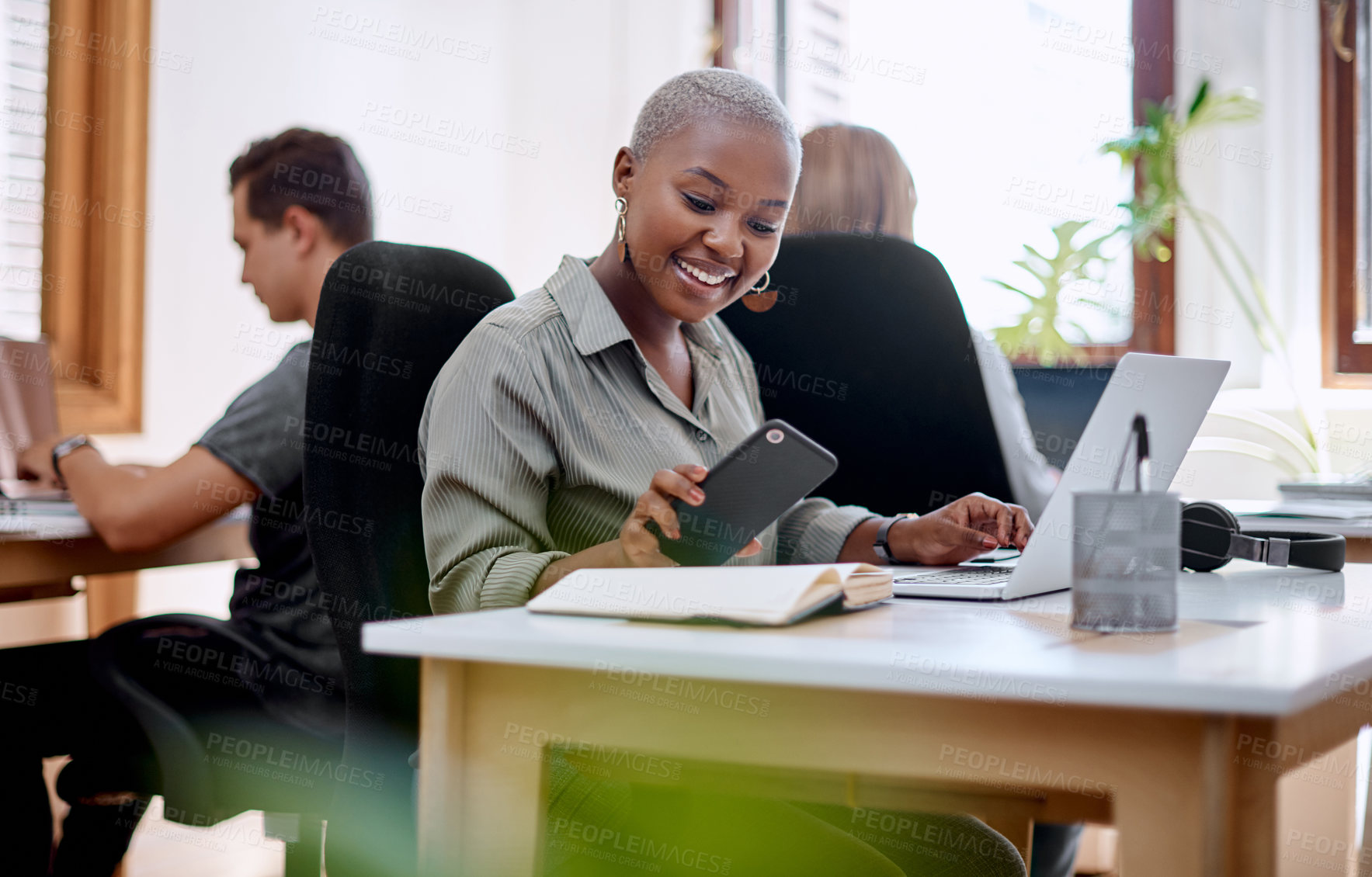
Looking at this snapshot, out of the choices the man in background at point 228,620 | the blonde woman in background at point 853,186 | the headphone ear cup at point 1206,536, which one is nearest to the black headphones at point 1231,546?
the headphone ear cup at point 1206,536

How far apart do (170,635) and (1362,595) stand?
1.34 m

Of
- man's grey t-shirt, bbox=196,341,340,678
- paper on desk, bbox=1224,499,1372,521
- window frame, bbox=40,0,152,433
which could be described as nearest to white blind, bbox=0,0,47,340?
→ window frame, bbox=40,0,152,433

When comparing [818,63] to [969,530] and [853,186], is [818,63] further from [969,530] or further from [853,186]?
[969,530]

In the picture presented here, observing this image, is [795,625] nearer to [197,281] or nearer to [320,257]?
[320,257]

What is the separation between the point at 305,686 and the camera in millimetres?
1468

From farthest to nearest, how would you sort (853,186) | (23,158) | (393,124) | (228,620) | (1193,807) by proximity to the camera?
(393,124)
(23,158)
(853,186)
(228,620)
(1193,807)

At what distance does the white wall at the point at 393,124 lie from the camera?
2895 millimetres

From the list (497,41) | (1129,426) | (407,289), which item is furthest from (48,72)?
(1129,426)

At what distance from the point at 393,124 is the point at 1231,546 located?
124 inches

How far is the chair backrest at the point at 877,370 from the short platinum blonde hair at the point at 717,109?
47cm

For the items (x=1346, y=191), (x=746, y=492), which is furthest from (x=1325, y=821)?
(x=1346, y=191)

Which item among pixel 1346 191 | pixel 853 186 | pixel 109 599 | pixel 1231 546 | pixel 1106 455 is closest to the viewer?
pixel 1106 455

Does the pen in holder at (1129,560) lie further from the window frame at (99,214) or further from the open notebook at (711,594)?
the window frame at (99,214)

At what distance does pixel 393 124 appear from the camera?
3.66 m
